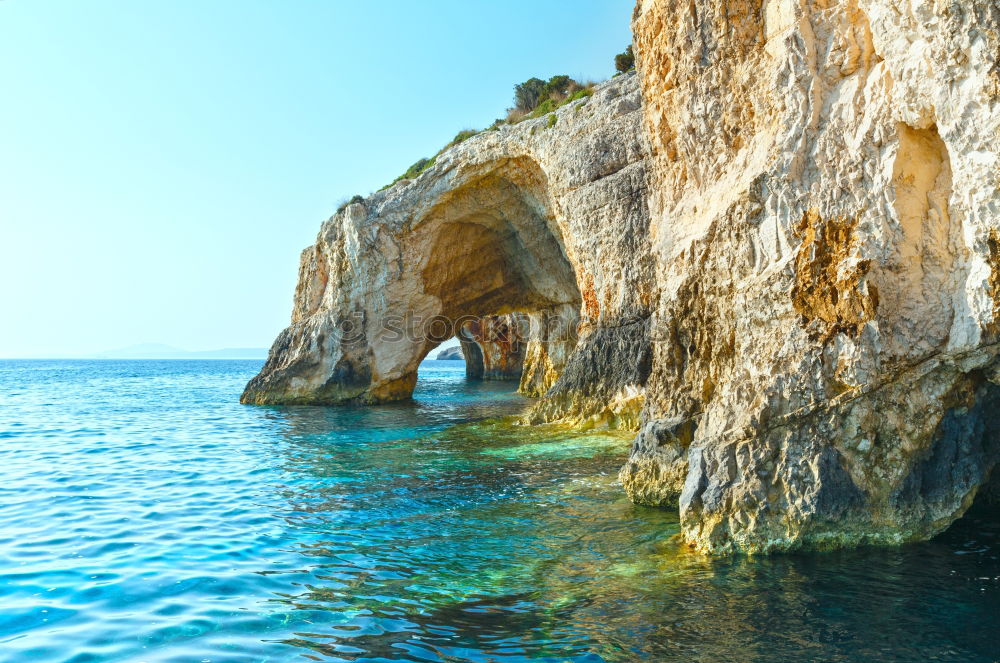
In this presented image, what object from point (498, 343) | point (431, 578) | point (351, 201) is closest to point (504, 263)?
point (351, 201)

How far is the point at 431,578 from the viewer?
7.64 meters

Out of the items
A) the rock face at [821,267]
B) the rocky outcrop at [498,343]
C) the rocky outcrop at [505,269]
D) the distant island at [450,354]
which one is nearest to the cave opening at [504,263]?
the rocky outcrop at [505,269]

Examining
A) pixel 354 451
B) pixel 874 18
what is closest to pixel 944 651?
pixel 874 18

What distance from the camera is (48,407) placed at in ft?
102

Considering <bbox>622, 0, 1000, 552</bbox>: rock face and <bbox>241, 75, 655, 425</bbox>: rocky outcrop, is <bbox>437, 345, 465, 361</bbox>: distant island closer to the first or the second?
<bbox>241, 75, 655, 425</bbox>: rocky outcrop

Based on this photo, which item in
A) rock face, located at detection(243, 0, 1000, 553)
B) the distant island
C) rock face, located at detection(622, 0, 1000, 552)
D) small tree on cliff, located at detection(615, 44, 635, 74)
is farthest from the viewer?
the distant island

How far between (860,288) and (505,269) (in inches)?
1013

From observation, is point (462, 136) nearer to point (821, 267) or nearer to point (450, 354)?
point (821, 267)

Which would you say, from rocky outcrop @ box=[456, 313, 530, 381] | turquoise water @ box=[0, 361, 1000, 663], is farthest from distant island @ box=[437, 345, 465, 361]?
turquoise water @ box=[0, 361, 1000, 663]

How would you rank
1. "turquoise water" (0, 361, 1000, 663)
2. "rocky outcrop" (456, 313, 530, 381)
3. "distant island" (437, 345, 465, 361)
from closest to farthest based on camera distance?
"turquoise water" (0, 361, 1000, 663), "rocky outcrop" (456, 313, 530, 381), "distant island" (437, 345, 465, 361)

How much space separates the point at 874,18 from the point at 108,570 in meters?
10.5

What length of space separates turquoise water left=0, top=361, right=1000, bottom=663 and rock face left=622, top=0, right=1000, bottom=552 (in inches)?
26.9

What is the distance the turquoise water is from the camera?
5.76 meters

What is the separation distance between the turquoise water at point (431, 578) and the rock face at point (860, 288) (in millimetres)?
682
